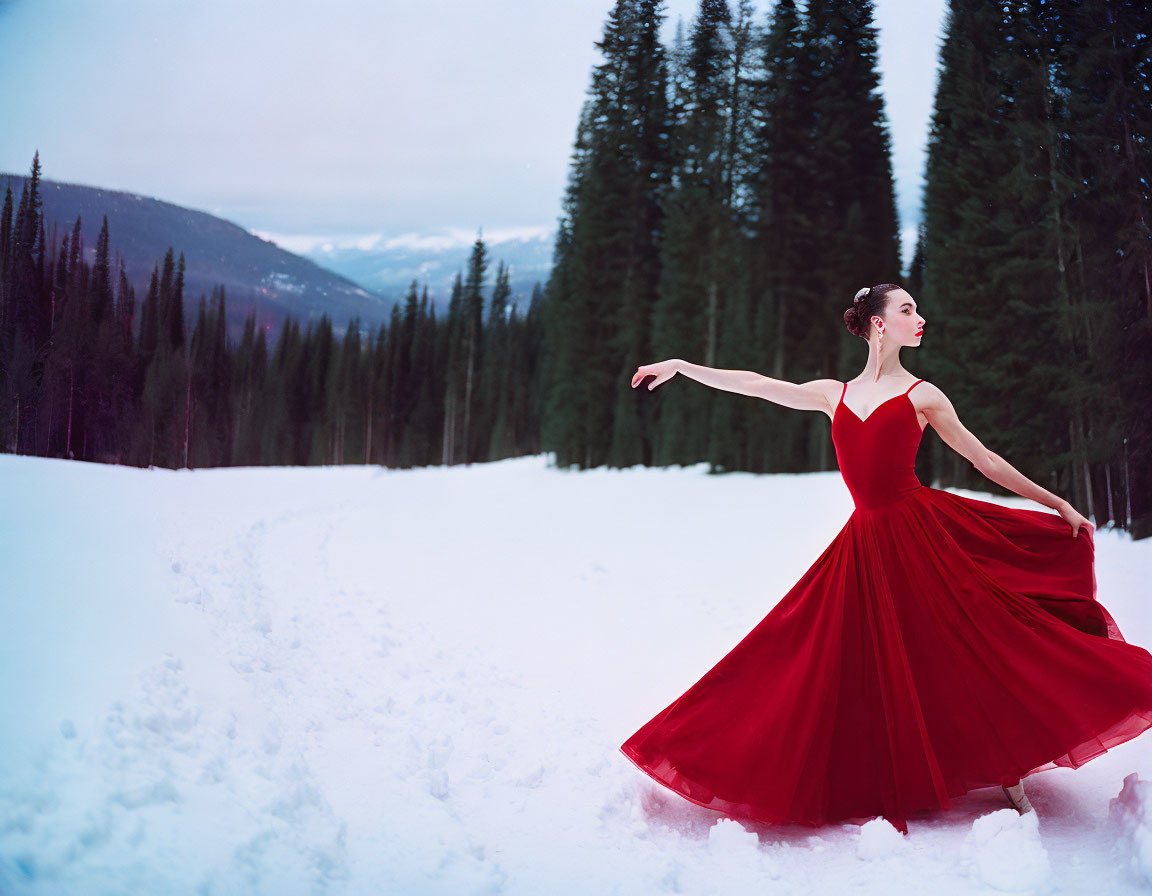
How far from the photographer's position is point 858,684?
2.87 meters

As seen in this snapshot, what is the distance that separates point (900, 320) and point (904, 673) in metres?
1.28

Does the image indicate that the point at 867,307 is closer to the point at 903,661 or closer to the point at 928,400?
the point at 928,400

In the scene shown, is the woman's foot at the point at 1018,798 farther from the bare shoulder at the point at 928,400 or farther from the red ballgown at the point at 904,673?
the bare shoulder at the point at 928,400

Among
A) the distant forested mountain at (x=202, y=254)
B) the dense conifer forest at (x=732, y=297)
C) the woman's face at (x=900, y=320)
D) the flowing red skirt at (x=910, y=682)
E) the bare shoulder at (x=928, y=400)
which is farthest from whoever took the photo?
the dense conifer forest at (x=732, y=297)

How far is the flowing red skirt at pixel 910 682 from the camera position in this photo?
8.87 feet

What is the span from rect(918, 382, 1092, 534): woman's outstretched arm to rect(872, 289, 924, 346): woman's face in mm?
206

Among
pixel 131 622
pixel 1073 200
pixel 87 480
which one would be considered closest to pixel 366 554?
pixel 87 480

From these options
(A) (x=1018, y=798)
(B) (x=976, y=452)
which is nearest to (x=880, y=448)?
(B) (x=976, y=452)

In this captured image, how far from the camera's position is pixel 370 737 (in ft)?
11.8

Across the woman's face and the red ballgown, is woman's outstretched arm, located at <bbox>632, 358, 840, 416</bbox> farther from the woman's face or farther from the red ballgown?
the woman's face

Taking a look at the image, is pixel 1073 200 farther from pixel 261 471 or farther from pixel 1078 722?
pixel 261 471

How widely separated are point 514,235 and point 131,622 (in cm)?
1292

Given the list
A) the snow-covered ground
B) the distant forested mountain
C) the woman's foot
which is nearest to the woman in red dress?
the woman's foot

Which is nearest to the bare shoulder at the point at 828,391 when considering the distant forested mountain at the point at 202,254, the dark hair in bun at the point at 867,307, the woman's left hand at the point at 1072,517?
the dark hair in bun at the point at 867,307
